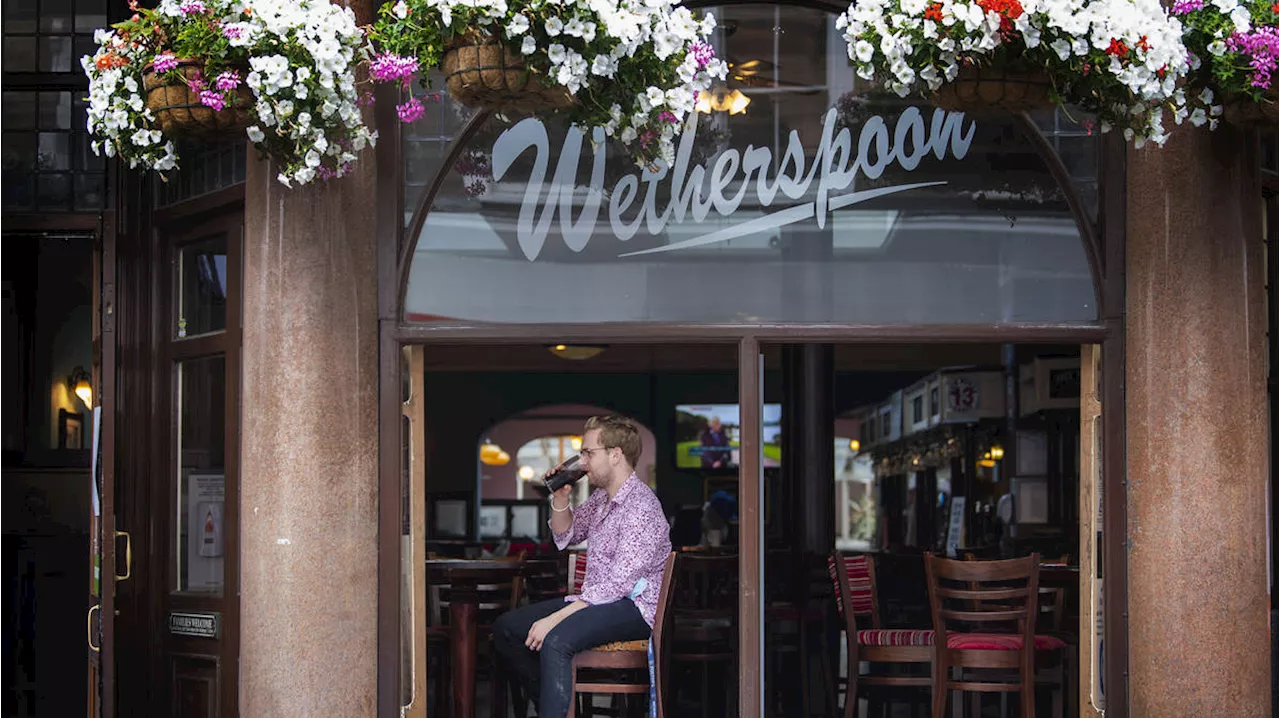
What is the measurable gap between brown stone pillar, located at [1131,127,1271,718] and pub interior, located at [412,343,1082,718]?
130 centimetres

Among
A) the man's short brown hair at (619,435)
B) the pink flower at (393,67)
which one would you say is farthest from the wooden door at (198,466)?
the pink flower at (393,67)

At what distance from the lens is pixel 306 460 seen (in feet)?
19.3

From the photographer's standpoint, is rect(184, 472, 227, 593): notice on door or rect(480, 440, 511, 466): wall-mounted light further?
rect(480, 440, 511, 466): wall-mounted light

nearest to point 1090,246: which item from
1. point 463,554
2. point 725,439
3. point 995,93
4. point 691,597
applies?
point 995,93

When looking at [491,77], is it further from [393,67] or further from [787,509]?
[787,509]

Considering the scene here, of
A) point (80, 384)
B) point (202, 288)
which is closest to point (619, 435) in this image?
point (202, 288)

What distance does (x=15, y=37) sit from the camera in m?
7.36

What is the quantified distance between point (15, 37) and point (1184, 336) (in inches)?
205

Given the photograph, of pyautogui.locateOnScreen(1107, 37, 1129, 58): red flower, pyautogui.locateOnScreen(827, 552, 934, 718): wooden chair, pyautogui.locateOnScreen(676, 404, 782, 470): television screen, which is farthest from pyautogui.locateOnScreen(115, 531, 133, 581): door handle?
pyautogui.locateOnScreen(676, 404, 782, 470): television screen

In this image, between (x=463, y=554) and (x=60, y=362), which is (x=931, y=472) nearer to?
(x=463, y=554)

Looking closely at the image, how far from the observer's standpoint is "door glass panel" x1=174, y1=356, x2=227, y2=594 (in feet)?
22.2

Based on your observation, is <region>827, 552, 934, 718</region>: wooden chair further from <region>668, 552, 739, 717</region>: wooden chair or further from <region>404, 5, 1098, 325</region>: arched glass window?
<region>404, 5, 1098, 325</region>: arched glass window

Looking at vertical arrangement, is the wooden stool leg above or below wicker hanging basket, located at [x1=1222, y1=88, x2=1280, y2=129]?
below

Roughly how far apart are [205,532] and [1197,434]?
398 centimetres
